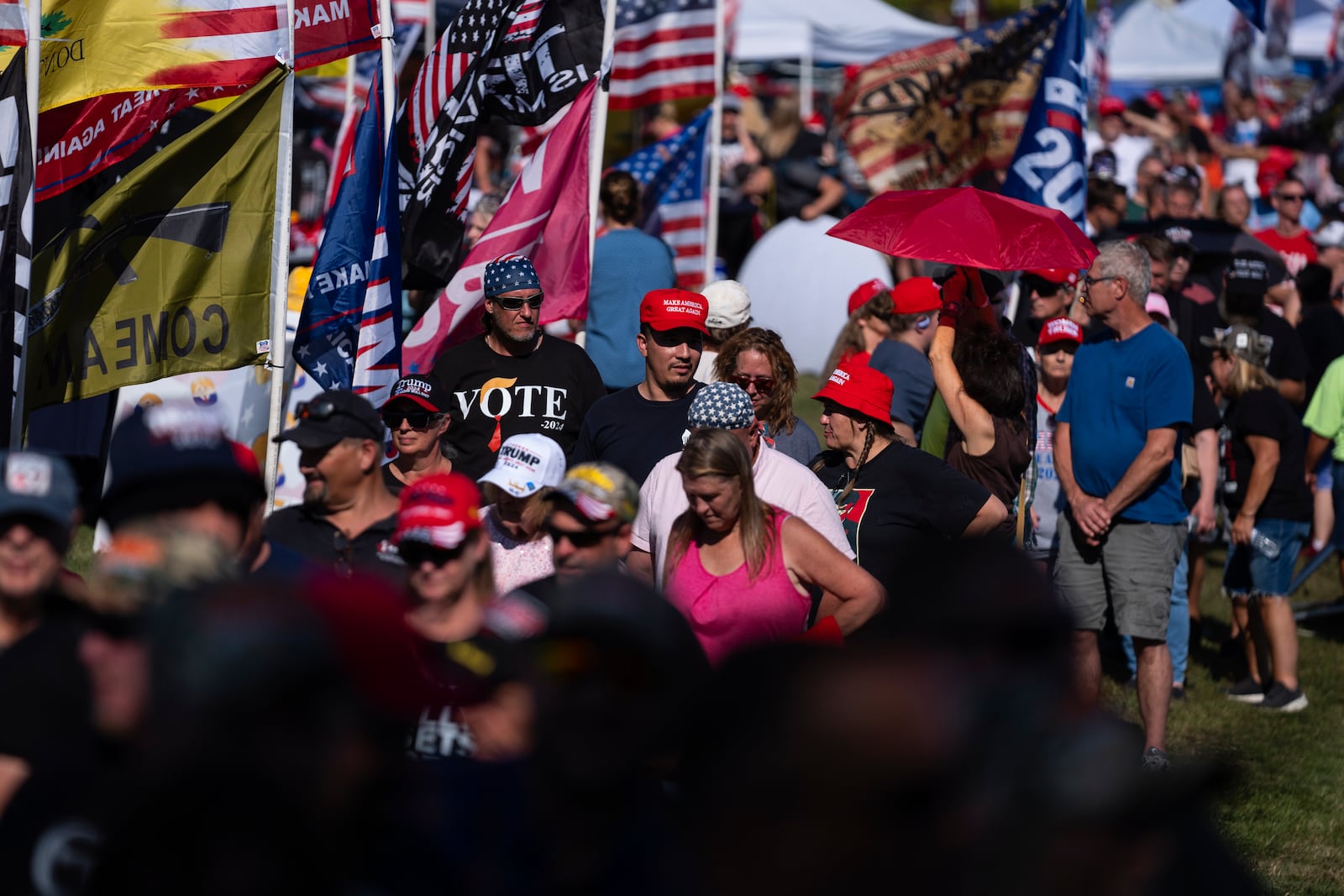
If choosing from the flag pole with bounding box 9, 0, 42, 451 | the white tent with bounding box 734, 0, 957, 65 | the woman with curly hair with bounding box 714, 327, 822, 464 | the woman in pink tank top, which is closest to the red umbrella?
the woman with curly hair with bounding box 714, 327, 822, 464

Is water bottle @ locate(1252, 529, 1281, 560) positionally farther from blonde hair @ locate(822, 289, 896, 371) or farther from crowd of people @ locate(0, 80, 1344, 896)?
blonde hair @ locate(822, 289, 896, 371)

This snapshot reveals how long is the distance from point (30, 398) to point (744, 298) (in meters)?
3.17

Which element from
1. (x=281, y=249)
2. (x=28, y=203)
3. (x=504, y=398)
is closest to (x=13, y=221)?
(x=28, y=203)

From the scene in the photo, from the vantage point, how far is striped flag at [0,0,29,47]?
5.74 m

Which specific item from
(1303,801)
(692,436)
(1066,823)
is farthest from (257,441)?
(1066,823)

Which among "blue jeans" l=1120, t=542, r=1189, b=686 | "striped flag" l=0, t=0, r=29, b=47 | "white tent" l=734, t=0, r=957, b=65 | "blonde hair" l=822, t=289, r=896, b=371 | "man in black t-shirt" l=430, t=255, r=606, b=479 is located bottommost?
"blue jeans" l=1120, t=542, r=1189, b=686

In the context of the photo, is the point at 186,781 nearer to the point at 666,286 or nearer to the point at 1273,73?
the point at 666,286

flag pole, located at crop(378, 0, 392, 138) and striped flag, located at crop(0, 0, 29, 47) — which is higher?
striped flag, located at crop(0, 0, 29, 47)

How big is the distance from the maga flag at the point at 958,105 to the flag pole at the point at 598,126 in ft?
9.48

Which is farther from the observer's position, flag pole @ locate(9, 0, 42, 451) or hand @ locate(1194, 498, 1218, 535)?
hand @ locate(1194, 498, 1218, 535)

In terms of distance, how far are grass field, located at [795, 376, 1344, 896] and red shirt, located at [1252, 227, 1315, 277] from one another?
2.79 m

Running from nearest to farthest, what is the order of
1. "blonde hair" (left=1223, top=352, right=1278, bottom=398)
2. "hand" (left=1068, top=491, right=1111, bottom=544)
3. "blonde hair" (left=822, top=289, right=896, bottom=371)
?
1. "hand" (left=1068, top=491, right=1111, bottom=544)
2. "blonde hair" (left=822, top=289, right=896, bottom=371)
3. "blonde hair" (left=1223, top=352, right=1278, bottom=398)

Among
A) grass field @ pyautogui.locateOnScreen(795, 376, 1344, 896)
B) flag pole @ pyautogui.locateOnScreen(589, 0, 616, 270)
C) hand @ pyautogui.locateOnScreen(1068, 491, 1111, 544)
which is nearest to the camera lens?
grass field @ pyautogui.locateOnScreen(795, 376, 1344, 896)

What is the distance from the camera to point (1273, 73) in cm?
2616
